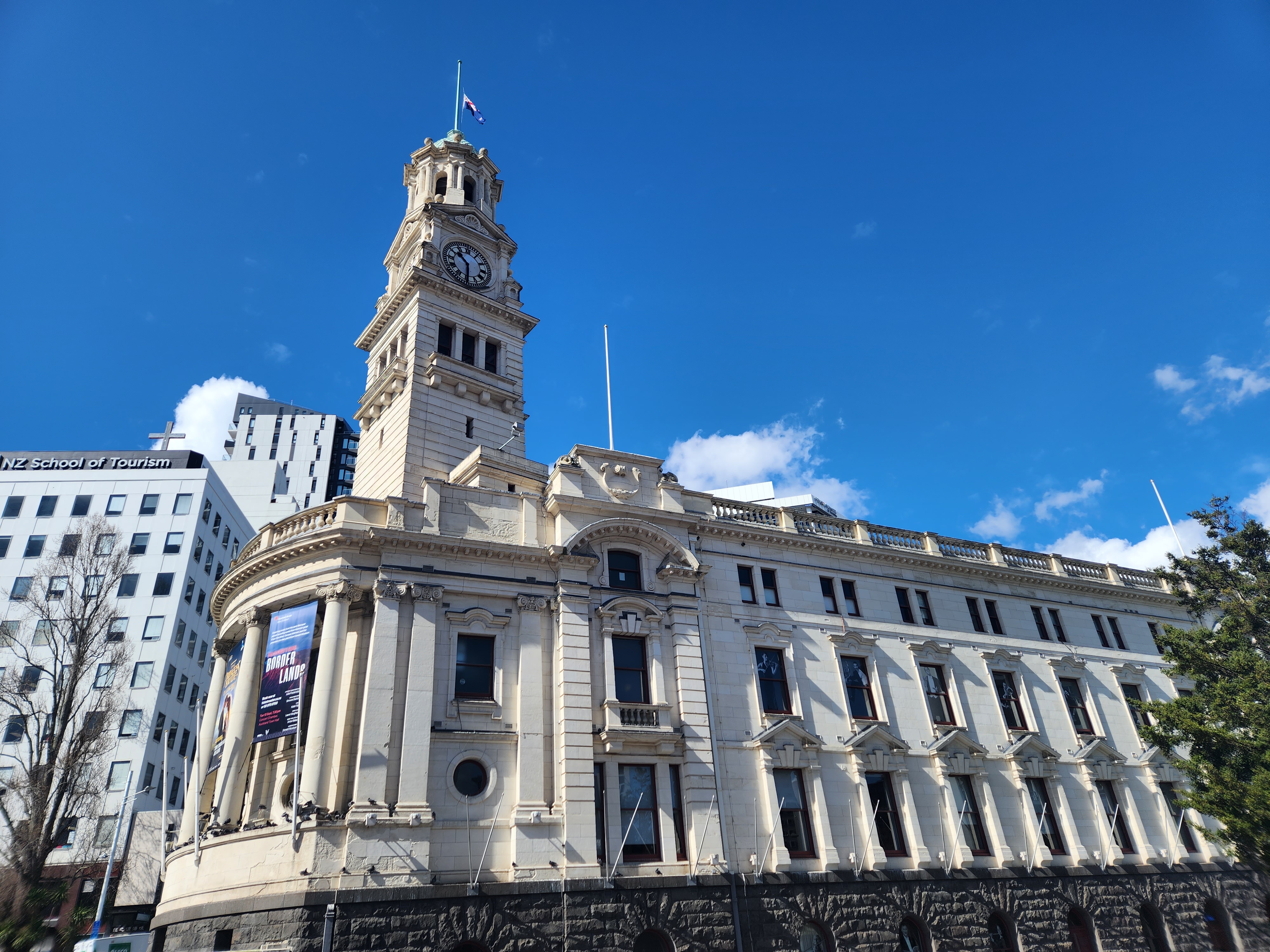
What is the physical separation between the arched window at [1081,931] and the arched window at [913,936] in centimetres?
719

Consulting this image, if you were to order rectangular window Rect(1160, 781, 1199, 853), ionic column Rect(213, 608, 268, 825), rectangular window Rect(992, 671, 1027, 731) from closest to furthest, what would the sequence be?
ionic column Rect(213, 608, 268, 825)
rectangular window Rect(992, 671, 1027, 731)
rectangular window Rect(1160, 781, 1199, 853)

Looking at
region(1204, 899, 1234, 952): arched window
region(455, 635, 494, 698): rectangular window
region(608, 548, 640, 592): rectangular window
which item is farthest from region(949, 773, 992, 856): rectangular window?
region(455, 635, 494, 698): rectangular window

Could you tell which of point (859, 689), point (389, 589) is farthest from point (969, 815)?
point (389, 589)

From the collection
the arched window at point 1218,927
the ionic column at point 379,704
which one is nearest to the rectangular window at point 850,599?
the ionic column at point 379,704

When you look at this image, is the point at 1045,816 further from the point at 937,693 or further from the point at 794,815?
the point at 794,815

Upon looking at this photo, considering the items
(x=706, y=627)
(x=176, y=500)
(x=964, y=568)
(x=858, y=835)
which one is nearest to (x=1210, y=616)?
(x=964, y=568)

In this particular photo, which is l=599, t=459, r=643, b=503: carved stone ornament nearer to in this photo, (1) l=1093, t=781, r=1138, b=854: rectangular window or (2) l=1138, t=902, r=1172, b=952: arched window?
(1) l=1093, t=781, r=1138, b=854: rectangular window

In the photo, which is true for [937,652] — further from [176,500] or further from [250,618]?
[176,500]

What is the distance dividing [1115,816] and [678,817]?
22291mm

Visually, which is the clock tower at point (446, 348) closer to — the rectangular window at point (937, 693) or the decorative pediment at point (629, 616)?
the decorative pediment at point (629, 616)

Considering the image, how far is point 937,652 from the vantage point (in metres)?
37.9

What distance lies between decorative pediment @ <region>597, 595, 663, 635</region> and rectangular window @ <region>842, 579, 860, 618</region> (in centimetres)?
963

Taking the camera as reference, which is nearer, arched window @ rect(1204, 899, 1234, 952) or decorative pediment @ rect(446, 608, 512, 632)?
decorative pediment @ rect(446, 608, 512, 632)

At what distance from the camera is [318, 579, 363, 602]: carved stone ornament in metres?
29.3
